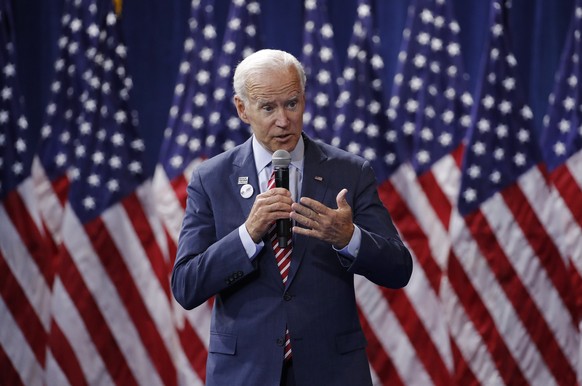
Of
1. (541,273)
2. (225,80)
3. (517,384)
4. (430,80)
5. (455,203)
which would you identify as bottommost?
(517,384)

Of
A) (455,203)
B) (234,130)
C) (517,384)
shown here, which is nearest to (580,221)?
(455,203)

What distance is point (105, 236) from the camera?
14.6 feet

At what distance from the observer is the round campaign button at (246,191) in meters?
2.22

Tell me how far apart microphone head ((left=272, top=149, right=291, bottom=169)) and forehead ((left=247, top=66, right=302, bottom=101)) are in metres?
0.18

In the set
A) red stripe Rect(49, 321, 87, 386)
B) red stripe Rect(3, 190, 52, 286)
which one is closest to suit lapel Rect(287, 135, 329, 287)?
red stripe Rect(49, 321, 87, 386)

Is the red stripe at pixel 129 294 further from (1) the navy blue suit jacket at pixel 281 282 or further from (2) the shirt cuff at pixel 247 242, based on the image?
(2) the shirt cuff at pixel 247 242

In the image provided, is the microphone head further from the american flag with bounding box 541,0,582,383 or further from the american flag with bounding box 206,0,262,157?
the american flag with bounding box 541,0,582,383

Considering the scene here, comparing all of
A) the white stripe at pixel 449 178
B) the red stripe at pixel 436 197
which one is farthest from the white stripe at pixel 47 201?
the white stripe at pixel 449 178

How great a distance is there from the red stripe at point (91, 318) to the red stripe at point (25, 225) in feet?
0.76

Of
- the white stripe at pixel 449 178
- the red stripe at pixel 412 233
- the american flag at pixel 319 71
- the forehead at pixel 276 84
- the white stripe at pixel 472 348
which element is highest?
the forehead at pixel 276 84

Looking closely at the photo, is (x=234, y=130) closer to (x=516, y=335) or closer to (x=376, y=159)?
(x=376, y=159)

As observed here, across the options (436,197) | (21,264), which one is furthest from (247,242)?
(21,264)

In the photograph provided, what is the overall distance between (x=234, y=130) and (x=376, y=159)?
791mm

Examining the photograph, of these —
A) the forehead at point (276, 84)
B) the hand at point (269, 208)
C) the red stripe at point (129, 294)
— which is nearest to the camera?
the hand at point (269, 208)
